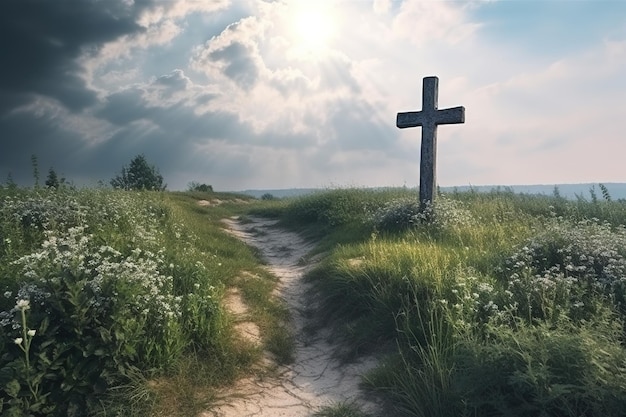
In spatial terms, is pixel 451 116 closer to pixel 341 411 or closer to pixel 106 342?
pixel 341 411

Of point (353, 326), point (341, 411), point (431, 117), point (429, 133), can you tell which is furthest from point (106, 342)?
point (431, 117)

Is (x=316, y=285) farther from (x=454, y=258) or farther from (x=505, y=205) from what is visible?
(x=505, y=205)

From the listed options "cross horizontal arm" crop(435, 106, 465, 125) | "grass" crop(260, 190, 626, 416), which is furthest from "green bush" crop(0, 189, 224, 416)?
"cross horizontal arm" crop(435, 106, 465, 125)

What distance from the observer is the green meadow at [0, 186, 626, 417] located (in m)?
3.94

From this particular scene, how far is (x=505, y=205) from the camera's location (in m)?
13.6

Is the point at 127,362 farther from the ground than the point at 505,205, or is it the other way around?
the point at 505,205

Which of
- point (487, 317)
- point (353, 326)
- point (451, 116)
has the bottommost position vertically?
point (353, 326)

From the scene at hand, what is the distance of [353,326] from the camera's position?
21.2ft

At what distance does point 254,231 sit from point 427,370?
13.0m

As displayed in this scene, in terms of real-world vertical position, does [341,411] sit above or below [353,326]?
below

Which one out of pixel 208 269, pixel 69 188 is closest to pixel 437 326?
pixel 208 269

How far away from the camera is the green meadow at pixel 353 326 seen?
3943 millimetres

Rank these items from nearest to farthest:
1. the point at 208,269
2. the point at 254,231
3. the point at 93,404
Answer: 1. the point at 93,404
2. the point at 208,269
3. the point at 254,231

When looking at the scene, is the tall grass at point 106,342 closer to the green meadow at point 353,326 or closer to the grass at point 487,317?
the green meadow at point 353,326
